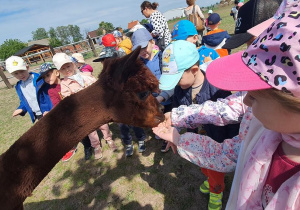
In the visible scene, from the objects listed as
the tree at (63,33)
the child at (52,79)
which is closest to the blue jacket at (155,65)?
the child at (52,79)

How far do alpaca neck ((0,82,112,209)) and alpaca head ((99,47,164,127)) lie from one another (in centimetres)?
10

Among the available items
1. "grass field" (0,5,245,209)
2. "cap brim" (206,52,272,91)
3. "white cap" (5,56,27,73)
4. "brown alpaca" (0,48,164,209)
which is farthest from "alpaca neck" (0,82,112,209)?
"white cap" (5,56,27,73)

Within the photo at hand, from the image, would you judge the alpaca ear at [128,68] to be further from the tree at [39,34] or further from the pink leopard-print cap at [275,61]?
the tree at [39,34]

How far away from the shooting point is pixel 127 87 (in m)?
1.64

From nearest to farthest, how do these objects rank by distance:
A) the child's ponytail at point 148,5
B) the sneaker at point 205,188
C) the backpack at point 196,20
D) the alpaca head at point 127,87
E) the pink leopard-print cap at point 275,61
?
the pink leopard-print cap at point 275,61, the alpaca head at point 127,87, the sneaker at point 205,188, the child's ponytail at point 148,5, the backpack at point 196,20

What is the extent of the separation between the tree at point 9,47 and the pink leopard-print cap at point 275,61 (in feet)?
212

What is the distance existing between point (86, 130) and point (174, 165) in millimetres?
1930

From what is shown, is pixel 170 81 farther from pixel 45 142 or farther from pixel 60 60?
pixel 60 60

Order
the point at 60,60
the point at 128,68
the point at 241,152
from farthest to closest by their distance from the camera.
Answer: the point at 60,60 → the point at 128,68 → the point at 241,152

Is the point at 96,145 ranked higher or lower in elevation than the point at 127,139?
lower

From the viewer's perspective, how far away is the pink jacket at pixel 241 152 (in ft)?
2.64

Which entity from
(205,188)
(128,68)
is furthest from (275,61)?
(205,188)

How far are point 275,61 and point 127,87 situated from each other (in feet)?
3.95

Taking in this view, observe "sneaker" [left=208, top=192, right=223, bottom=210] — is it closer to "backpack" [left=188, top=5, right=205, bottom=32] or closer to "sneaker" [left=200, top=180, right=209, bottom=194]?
"sneaker" [left=200, top=180, right=209, bottom=194]
